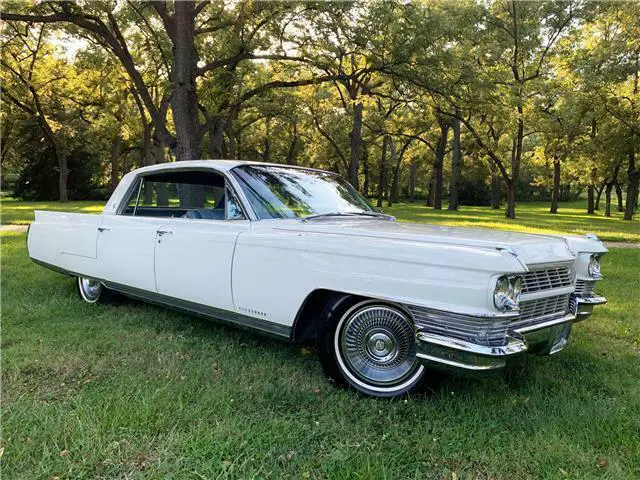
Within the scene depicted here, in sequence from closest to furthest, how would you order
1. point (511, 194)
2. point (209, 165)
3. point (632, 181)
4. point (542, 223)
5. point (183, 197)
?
point (209, 165) < point (183, 197) < point (542, 223) < point (511, 194) < point (632, 181)

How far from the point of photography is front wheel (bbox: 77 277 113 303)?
5457 millimetres

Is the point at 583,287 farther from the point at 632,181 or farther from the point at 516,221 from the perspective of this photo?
the point at 632,181

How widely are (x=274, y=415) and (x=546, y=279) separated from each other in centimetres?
195

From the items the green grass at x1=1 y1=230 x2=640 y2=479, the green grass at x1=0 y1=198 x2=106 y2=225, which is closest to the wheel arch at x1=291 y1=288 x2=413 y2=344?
the green grass at x1=1 y1=230 x2=640 y2=479

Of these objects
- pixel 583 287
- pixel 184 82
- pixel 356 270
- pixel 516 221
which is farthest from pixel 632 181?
pixel 356 270

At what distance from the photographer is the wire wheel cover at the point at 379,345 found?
10.3 ft

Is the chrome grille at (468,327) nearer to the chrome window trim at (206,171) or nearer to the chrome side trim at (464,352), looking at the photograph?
the chrome side trim at (464,352)

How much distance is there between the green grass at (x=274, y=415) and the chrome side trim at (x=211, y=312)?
0.96ft

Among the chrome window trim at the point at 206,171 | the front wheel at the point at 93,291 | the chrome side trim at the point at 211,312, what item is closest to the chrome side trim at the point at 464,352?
the chrome side trim at the point at 211,312

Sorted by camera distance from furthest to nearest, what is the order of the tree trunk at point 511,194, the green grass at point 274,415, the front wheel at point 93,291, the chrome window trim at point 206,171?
the tree trunk at point 511,194
the front wheel at point 93,291
the chrome window trim at point 206,171
the green grass at point 274,415

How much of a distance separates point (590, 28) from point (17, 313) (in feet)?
85.6

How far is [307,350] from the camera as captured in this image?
416 centimetres

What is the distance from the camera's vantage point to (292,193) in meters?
4.32

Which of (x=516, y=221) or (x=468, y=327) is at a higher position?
(x=468, y=327)
